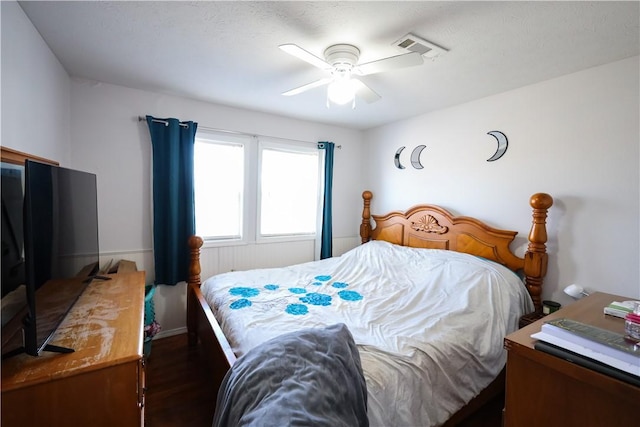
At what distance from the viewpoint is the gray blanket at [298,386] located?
80 cm

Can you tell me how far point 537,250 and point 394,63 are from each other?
5.80 ft

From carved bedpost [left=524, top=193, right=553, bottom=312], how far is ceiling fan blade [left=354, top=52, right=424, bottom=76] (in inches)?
55.5

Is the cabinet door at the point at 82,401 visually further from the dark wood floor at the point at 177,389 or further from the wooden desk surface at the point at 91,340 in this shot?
the dark wood floor at the point at 177,389

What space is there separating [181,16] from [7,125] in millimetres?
1008

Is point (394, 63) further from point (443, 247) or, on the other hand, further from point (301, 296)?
point (443, 247)

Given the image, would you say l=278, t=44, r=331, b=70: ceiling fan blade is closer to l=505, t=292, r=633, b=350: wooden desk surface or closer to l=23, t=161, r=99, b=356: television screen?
l=23, t=161, r=99, b=356: television screen

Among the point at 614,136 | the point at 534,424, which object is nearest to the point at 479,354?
the point at 534,424

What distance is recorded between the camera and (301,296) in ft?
7.02

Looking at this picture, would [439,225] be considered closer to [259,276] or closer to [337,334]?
[259,276]

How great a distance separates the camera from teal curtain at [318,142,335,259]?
3531 mm

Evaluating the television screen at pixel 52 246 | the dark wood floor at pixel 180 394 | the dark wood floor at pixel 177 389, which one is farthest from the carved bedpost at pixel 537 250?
the television screen at pixel 52 246

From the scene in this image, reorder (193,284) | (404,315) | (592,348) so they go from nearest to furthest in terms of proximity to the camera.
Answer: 1. (592,348)
2. (404,315)
3. (193,284)

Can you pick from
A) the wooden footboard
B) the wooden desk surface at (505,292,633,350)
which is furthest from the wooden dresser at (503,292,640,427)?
the wooden footboard

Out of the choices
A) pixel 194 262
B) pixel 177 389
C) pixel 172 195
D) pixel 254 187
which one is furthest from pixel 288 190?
pixel 177 389
